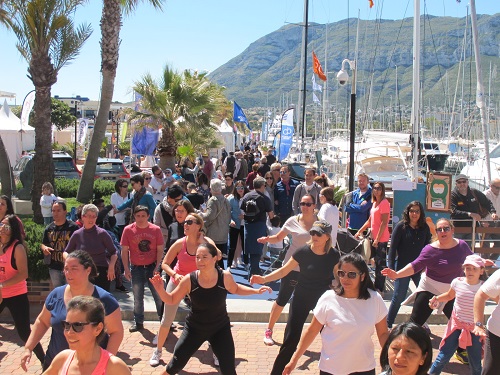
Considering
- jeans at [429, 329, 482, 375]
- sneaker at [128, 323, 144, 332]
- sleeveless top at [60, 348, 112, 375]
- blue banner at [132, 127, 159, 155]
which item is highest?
blue banner at [132, 127, 159, 155]

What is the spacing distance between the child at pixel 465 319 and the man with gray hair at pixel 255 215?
426cm

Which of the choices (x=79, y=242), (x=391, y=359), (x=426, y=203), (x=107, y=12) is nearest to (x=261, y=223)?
(x=426, y=203)

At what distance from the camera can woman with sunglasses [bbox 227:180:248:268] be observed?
987 centimetres

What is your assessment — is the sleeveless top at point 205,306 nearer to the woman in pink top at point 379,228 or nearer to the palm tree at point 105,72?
the woman in pink top at point 379,228

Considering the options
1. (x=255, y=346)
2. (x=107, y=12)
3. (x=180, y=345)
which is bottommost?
(x=255, y=346)

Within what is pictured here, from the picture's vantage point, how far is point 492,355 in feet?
15.9

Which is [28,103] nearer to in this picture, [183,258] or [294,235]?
[183,258]

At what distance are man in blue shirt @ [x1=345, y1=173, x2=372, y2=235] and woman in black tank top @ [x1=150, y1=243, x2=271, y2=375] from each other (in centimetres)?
505

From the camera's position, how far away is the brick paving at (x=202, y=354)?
6441 millimetres

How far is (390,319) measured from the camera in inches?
294

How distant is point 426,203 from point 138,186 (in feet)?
15.6

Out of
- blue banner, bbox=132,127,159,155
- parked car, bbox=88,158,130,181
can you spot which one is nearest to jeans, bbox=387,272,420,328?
parked car, bbox=88,158,130,181

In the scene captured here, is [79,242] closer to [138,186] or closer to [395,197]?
[138,186]

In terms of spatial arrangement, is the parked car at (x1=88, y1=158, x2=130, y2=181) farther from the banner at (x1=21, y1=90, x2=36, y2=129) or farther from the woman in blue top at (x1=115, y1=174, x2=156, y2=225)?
the woman in blue top at (x1=115, y1=174, x2=156, y2=225)
